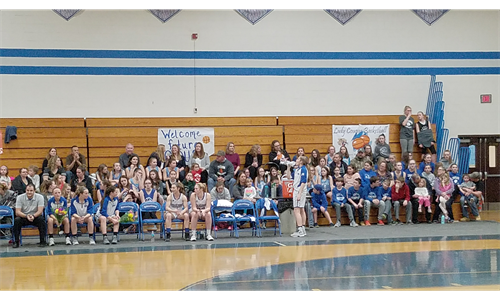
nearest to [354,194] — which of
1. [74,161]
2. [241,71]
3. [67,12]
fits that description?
[241,71]

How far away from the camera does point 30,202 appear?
12773mm

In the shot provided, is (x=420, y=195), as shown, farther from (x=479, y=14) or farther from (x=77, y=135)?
(x=77, y=135)

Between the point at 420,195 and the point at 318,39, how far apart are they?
603cm

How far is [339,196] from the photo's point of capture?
1599 centimetres

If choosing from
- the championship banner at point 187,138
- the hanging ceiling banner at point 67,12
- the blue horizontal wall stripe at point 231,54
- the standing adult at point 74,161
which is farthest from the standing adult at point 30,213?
the hanging ceiling banner at point 67,12

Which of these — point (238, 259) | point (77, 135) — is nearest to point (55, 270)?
point (238, 259)

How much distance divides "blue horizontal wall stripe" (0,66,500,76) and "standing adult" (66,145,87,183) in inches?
113

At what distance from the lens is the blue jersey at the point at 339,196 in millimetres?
15992

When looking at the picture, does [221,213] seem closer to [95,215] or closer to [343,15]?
[95,215]

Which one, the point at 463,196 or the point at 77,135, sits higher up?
the point at 77,135

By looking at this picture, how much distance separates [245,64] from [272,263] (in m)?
10.2

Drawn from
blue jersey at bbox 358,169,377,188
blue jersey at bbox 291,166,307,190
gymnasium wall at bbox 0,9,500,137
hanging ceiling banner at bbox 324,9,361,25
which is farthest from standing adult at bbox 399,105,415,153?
blue jersey at bbox 291,166,307,190

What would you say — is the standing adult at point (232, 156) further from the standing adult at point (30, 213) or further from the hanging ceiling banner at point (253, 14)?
the standing adult at point (30, 213)

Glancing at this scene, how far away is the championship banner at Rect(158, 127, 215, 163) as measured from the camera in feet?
59.1
